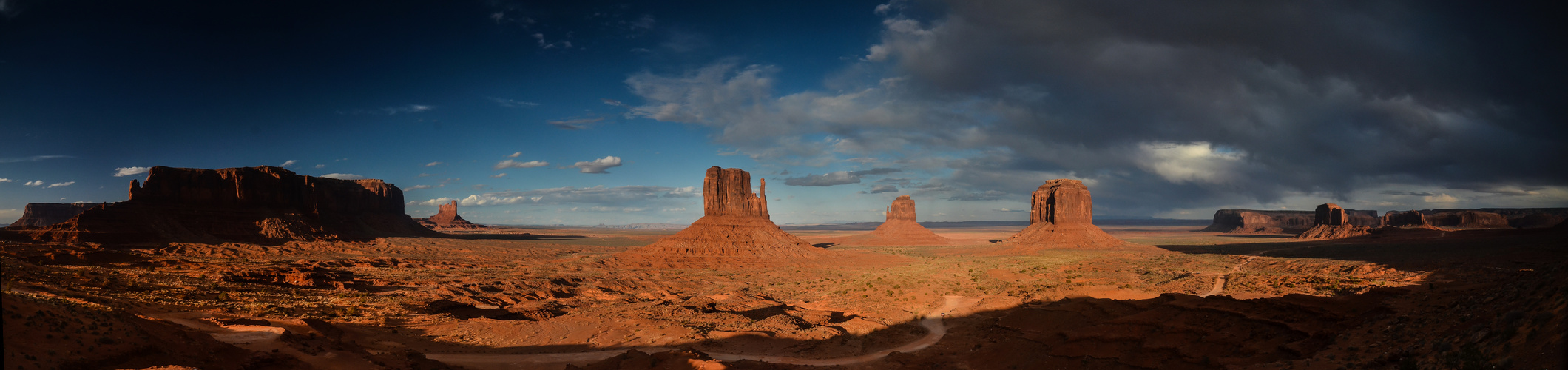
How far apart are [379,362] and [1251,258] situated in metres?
74.6

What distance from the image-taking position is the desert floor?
1463 centimetres

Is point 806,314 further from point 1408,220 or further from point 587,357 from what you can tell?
point 1408,220

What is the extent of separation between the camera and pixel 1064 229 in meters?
96.1

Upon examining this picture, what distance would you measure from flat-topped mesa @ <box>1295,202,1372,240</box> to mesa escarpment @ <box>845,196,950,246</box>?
73.4m

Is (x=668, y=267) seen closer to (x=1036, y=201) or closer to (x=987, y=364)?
(x=987, y=364)

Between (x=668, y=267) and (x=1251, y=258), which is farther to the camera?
(x=668, y=267)

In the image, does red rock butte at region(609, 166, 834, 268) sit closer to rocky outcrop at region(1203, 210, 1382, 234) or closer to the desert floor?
the desert floor

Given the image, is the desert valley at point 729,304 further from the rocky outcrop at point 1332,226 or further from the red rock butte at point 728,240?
the rocky outcrop at point 1332,226

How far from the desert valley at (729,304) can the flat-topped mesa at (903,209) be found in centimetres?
6714

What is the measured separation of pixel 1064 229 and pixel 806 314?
7510 cm

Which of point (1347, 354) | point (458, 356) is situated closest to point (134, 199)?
point (458, 356)

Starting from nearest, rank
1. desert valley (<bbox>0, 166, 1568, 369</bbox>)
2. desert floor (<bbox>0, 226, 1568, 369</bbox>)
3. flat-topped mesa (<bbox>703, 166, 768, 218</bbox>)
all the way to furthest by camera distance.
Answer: desert floor (<bbox>0, 226, 1568, 369</bbox>), desert valley (<bbox>0, 166, 1568, 369</bbox>), flat-topped mesa (<bbox>703, 166, 768, 218</bbox>)

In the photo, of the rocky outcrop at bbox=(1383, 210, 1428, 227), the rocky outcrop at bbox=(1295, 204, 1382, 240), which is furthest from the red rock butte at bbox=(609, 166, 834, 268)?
the rocky outcrop at bbox=(1383, 210, 1428, 227)

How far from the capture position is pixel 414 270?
62.6m
